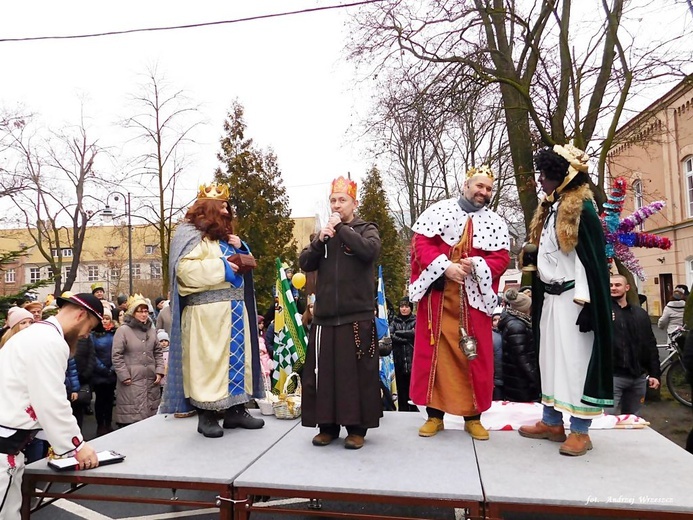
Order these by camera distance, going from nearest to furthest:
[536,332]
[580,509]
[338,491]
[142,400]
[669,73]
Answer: [580,509], [338,491], [536,332], [142,400], [669,73]

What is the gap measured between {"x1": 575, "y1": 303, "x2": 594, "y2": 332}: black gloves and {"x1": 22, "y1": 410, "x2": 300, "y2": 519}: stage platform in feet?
6.99

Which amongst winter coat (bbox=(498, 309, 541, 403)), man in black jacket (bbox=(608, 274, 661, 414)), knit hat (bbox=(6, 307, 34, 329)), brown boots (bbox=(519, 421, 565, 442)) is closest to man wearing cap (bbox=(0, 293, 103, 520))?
knit hat (bbox=(6, 307, 34, 329))

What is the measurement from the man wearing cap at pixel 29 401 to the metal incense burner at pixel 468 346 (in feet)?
7.90

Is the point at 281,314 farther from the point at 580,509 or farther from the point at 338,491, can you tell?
the point at 580,509

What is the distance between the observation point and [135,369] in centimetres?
609

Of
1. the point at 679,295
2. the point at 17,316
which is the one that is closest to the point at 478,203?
the point at 17,316

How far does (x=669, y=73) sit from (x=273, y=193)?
1091cm

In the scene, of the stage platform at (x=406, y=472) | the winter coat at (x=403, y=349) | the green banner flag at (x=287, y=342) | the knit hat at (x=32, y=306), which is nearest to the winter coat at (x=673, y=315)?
the winter coat at (x=403, y=349)

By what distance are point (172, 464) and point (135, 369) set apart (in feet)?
10.4

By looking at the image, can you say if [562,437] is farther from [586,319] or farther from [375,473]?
[375,473]

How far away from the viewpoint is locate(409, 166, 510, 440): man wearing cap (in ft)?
11.7

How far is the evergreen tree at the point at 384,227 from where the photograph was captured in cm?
2186

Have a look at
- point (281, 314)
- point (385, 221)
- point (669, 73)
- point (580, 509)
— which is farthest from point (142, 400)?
point (385, 221)

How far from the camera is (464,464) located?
307cm
